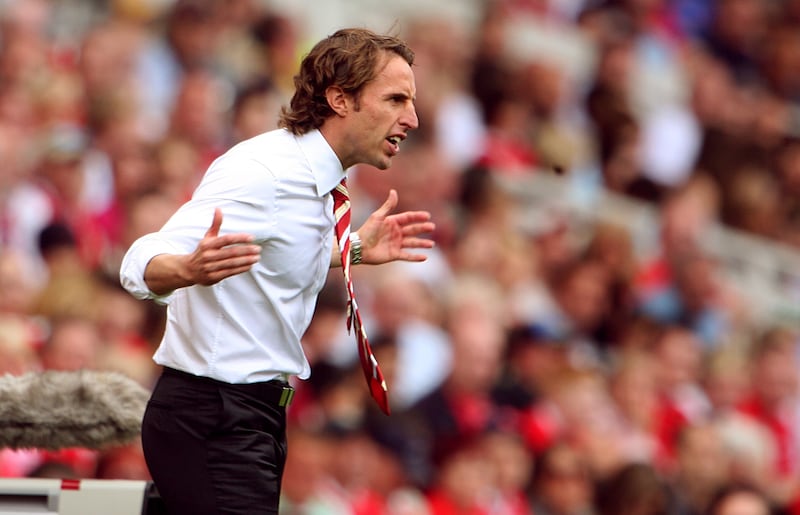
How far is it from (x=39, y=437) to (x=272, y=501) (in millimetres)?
785

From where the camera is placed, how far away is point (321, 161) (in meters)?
4.21

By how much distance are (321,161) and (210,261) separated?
1.89ft

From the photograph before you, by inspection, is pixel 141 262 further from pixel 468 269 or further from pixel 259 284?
pixel 468 269

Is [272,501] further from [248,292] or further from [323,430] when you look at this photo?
[323,430]

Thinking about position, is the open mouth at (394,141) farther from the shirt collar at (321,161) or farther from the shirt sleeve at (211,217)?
the shirt sleeve at (211,217)

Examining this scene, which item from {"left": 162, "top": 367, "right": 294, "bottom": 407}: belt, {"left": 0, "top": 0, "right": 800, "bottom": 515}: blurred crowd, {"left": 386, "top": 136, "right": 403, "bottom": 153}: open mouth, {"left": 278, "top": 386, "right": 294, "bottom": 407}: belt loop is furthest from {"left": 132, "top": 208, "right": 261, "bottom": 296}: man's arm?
{"left": 0, "top": 0, "right": 800, "bottom": 515}: blurred crowd

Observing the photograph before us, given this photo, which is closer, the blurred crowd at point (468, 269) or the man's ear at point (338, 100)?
the man's ear at point (338, 100)

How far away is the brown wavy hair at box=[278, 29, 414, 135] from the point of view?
13.9ft

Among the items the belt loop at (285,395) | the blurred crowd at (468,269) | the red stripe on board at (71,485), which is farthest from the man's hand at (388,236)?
the blurred crowd at (468,269)

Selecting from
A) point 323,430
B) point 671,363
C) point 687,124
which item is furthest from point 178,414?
point 687,124

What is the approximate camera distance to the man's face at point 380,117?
13.9 feet

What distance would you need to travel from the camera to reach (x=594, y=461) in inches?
319

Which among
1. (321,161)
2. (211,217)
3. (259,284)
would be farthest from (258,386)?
(321,161)

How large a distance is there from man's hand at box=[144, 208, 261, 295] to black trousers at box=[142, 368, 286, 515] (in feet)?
1.32
